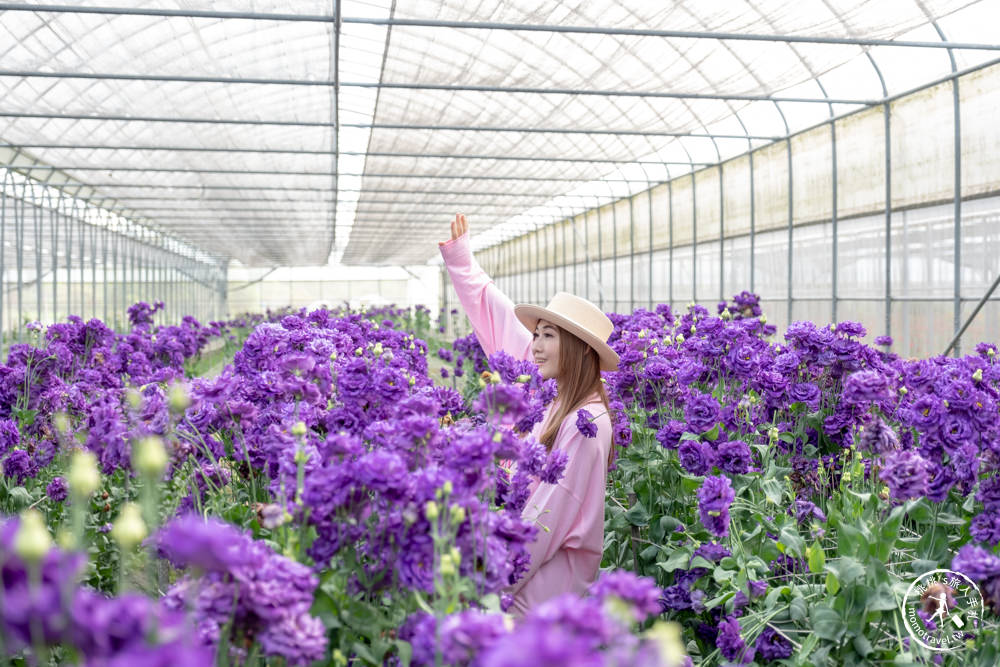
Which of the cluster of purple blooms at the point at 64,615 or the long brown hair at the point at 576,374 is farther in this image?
the long brown hair at the point at 576,374

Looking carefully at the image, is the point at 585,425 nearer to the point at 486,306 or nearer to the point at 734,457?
the point at 734,457

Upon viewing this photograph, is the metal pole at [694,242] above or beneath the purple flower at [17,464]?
above

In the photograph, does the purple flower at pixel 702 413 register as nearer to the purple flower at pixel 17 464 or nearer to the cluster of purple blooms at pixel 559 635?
the cluster of purple blooms at pixel 559 635

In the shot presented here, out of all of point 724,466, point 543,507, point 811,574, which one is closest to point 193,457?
point 543,507

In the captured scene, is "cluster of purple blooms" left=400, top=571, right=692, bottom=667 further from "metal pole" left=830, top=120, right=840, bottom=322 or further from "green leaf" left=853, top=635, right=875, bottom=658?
"metal pole" left=830, top=120, right=840, bottom=322

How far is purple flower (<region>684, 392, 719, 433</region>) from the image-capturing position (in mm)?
2459

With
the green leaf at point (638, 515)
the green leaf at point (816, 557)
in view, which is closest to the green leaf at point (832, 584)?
the green leaf at point (816, 557)

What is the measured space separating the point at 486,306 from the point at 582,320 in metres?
0.79

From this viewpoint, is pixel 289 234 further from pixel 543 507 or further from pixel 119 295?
pixel 543 507

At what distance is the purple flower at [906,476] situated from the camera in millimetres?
1833

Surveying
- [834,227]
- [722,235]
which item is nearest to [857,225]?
[834,227]

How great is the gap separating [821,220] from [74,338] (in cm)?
838

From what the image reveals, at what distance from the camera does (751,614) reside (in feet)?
6.94

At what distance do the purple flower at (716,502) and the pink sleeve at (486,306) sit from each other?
5.36ft
